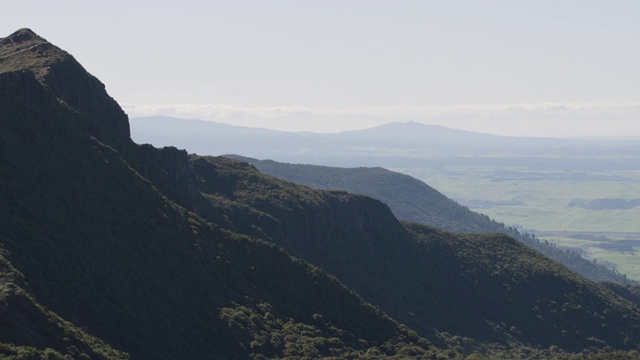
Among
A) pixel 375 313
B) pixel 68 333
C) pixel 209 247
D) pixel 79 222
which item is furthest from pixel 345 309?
pixel 68 333

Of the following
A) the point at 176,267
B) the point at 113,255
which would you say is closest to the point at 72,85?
the point at 176,267

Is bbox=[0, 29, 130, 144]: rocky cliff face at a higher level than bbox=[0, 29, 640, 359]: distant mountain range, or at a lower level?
higher

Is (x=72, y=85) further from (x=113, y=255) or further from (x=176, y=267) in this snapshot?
(x=113, y=255)

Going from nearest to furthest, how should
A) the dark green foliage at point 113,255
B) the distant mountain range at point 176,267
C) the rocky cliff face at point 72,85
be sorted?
the dark green foliage at point 113,255
the distant mountain range at point 176,267
the rocky cliff face at point 72,85

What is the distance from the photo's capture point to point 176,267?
83000 millimetres

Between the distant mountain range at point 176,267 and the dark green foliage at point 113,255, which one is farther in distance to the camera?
the distant mountain range at point 176,267

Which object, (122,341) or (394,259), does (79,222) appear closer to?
(122,341)

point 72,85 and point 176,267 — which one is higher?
point 72,85

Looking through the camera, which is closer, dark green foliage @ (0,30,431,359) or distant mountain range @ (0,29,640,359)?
dark green foliage @ (0,30,431,359)

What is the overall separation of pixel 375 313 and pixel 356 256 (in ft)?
134

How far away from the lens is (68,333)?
6078cm

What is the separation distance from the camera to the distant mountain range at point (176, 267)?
69.6 m

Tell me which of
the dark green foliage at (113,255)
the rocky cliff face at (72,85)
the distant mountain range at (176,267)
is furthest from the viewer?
the rocky cliff face at (72,85)

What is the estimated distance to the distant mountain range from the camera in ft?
228
